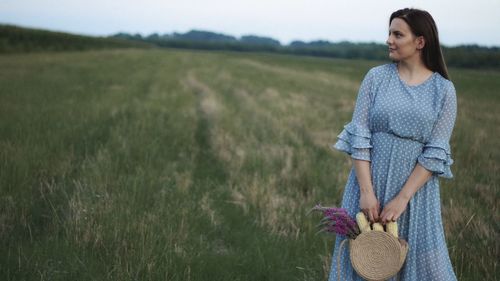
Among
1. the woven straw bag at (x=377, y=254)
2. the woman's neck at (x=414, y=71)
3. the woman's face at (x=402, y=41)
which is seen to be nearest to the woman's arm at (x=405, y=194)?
the woven straw bag at (x=377, y=254)

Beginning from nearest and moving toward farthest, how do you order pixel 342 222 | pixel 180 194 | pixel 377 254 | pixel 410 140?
pixel 377 254 → pixel 342 222 → pixel 410 140 → pixel 180 194

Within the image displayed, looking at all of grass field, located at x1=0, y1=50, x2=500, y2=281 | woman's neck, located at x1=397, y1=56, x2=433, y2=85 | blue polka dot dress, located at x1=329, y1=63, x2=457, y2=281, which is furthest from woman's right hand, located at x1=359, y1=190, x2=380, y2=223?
grass field, located at x1=0, y1=50, x2=500, y2=281

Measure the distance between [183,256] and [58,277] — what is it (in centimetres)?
86

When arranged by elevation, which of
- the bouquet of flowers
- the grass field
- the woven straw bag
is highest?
the bouquet of flowers

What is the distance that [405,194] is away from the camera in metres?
2.46

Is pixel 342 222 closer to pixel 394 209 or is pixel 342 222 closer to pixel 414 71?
pixel 394 209

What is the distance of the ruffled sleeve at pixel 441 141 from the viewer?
96.9 inches

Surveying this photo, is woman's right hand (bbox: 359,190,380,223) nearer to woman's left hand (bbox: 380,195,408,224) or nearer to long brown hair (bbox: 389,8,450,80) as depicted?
woman's left hand (bbox: 380,195,408,224)

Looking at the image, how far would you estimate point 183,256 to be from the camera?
141 inches

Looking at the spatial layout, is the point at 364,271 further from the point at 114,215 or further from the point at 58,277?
the point at 114,215

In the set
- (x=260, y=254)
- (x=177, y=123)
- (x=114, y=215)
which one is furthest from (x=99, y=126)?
(x=260, y=254)

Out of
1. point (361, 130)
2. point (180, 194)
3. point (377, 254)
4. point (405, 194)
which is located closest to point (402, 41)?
point (361, 130)

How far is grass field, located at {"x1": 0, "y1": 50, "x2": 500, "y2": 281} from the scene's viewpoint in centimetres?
360

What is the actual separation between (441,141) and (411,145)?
149 mm
